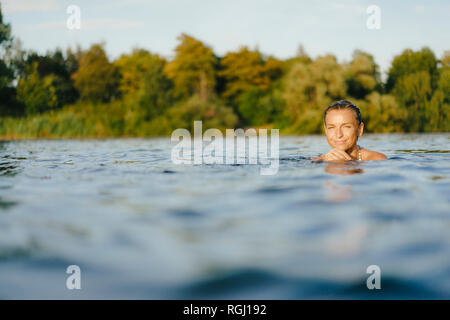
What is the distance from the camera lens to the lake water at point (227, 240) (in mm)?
1627

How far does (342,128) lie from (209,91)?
40460 millimetres

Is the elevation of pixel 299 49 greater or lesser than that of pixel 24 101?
greater

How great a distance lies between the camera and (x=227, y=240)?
2.11 meters

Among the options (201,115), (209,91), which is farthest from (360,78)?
(209,91)

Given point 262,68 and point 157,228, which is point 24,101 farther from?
point 157,228

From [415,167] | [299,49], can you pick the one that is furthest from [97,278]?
[299,49]

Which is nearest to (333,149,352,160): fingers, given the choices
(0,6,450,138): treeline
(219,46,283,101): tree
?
(0,6,450,138): treeline

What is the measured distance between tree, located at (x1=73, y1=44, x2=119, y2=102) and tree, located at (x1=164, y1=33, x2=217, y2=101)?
6949mm

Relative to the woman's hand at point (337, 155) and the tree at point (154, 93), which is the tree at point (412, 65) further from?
the woman's hand at point (337, 155)

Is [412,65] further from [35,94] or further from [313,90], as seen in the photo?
[35,94]

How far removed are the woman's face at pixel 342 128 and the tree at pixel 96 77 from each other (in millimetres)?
42760
